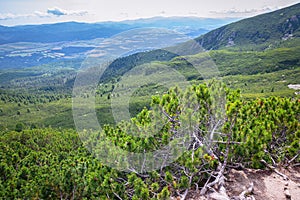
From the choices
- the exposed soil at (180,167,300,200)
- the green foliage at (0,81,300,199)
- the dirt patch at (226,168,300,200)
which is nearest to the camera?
the green foliage at (0,81,300,199)

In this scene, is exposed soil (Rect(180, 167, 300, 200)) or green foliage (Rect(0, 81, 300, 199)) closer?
green foliage (Rect(0, 81, 300, 199))

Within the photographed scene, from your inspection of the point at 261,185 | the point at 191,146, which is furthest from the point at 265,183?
the point at 191,146

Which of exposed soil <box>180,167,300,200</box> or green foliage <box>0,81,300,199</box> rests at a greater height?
green foliage <box>0,81,300,199</box>

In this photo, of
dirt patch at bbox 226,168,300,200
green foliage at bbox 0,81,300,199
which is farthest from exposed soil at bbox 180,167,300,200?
green foliage at bbox 0,81,300,199

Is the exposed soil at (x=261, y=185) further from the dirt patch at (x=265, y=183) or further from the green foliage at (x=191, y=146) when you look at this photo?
the green foliage at (x=191, y=146)

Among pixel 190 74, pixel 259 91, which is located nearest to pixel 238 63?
pixel 190 74

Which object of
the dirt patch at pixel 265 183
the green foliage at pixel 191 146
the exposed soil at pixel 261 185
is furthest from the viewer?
the dirt patch at pixel 265 183

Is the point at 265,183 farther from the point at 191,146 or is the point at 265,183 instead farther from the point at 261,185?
the point at 191,146

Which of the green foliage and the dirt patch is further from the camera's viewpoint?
the dirt patch

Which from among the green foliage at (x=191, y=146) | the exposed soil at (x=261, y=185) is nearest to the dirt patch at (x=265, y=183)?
the exposed soil at (x=261, y=185)

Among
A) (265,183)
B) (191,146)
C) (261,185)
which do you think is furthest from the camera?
(191,146)

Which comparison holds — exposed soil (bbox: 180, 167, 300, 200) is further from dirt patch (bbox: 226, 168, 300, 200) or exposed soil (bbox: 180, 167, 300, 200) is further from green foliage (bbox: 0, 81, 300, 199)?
green foliage (bbox: 0, 81, 300, 199)

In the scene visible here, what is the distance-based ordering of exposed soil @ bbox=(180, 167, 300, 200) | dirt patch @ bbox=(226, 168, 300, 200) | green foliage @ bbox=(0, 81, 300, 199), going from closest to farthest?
1. green foliage @ bbox=(0, 81, 300, 199)
2. exposed soil @ bbox=(180, 167, 300, 200)
3. dirt patch @ bbox=(226, 168, 300, 200)

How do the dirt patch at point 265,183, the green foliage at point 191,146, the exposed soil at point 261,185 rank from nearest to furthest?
the green foliage at point 191,146 < the exposed soil at point 261,185 < the dirt patch at point 265,183
